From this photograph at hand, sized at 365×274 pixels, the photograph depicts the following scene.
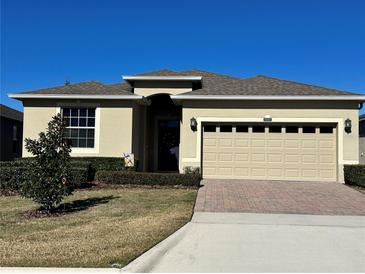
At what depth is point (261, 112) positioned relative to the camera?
691 inches

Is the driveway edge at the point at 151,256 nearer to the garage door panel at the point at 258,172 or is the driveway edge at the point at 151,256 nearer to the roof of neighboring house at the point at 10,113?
the garage door panel at the point at 258,172

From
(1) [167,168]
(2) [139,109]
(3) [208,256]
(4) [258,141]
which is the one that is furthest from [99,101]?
(3) [208,256]

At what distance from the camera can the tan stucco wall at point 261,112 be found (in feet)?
55.9

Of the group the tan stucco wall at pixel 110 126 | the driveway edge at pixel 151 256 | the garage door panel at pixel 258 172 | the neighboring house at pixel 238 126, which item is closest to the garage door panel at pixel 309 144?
the neighboring house at pixel 238 126

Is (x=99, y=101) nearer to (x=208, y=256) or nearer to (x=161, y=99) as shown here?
(x=161, y=99)

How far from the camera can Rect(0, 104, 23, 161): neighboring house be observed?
26844 mm

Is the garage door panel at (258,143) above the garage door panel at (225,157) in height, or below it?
above

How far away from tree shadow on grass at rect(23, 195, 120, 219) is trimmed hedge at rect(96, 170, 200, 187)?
2.30m

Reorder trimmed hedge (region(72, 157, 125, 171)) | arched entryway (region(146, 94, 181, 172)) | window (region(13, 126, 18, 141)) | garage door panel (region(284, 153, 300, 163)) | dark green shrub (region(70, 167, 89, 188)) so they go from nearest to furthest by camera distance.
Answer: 1. dark green shrub (region(70, 167, 89, 188))
2. garage door panel (region(284, 153, 300, 163))
3. trimmed hedge (region(72, 157, 125, 171))
4. arched entryway (region(146, 94, 181, 172))
5. window (region(13, 126, 18, 141))

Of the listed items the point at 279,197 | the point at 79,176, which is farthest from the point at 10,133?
A: the point at 279,197

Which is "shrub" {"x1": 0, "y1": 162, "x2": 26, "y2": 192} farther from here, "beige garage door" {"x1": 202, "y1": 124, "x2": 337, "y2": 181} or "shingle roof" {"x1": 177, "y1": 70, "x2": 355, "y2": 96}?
"shingle roof" {"x1": 177, "y1": 70, "x2": 355, "y2": 96}

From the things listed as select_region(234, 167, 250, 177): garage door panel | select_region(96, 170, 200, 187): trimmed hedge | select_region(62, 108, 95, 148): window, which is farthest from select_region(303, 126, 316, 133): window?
select_region(62, 108, 95, 148): window

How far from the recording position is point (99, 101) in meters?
18.5

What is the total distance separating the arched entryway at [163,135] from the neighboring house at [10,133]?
34.4 feet
